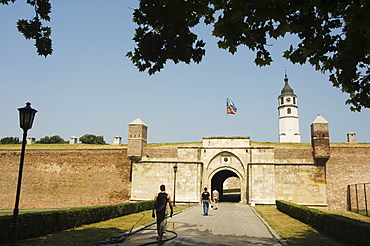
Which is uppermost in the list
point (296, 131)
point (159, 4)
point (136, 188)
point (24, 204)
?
point (296, 131)

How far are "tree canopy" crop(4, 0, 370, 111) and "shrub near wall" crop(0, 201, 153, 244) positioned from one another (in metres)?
5.27

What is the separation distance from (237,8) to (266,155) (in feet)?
73.5

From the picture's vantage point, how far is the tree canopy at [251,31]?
535cm

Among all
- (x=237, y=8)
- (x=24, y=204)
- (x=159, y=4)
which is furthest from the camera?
(x=24, y=204)

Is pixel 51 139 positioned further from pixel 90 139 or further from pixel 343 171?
pixel 343 171

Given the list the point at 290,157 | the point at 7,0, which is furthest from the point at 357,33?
the point at 290,157

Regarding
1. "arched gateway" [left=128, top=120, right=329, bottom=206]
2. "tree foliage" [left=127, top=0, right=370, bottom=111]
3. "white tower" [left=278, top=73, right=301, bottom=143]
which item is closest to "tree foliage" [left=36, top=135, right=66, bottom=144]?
"white tower" [left=278, top=73, right=301, bottom=143]

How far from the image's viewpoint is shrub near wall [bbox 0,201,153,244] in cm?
962

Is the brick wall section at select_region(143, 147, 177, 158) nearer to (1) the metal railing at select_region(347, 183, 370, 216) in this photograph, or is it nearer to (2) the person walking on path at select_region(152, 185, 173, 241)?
(1) the metal railing at select_region(347, 183, 370, 216)

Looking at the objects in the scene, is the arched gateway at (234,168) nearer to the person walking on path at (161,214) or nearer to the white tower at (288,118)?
the person walking on path at (161,214)

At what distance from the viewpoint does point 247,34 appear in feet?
21.0

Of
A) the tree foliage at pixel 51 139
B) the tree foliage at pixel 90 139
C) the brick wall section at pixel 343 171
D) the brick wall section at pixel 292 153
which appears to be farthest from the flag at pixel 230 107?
the tree foliage at pixel 51 139

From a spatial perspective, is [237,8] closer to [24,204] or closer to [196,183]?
[196,183]

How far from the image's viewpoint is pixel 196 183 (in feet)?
88.2
